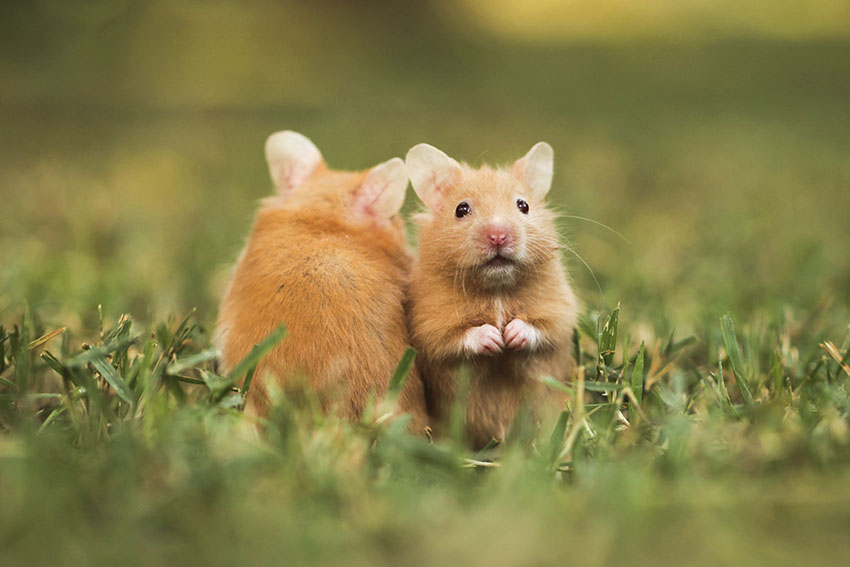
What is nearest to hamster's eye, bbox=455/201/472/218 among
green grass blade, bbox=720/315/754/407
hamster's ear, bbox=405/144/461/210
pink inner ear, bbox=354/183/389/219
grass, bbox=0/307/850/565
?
hamster's ear, bbox=405/144/461/210

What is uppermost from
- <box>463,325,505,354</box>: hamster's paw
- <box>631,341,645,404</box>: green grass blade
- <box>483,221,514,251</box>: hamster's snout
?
<box>483,221,514,251</box>: hamster's snout

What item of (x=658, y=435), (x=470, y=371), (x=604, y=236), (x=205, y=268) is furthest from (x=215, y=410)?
(x=604, y=236)

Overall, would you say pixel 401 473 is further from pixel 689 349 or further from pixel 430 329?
pixel 689 349

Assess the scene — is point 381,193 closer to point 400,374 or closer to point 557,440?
point 400,374

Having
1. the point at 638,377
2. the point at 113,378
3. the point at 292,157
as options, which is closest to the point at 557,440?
the point at 638,377

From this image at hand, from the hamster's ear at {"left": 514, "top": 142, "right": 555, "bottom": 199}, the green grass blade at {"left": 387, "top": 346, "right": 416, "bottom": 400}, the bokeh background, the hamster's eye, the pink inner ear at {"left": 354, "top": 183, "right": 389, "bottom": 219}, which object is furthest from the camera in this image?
the bokeh background

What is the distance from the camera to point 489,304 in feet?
10.1

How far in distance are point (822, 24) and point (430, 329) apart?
504 inches

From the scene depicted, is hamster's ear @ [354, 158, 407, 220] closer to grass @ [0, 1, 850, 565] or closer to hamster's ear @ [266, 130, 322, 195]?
hamster's ear @ [266, 130, 322, 195]

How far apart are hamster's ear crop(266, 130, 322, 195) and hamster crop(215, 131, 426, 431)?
0.22 meters

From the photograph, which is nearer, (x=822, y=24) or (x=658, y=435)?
(x=658, y=435)

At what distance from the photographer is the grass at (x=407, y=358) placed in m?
2.13

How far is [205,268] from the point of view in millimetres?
5387

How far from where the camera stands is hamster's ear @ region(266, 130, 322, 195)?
383 cm
